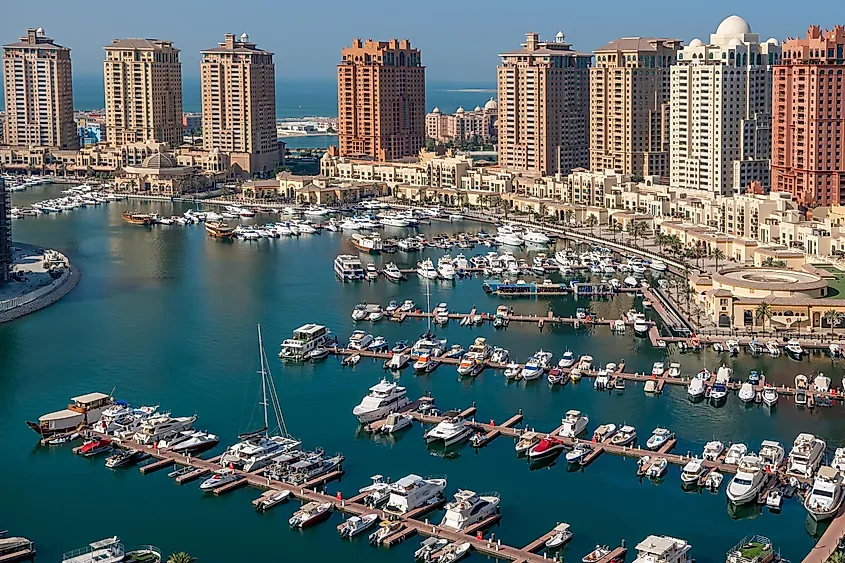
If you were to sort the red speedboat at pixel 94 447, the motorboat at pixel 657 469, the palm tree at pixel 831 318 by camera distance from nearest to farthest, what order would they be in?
the motorboat at pixel 657 469
the red speedboat at pixel 94 447
the palm tree at pixel 831 318

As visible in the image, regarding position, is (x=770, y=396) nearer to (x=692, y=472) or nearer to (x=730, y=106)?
(x=692, y=472)

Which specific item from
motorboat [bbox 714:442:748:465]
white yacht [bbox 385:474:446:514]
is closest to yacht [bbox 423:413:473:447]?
white yacht [bbox 385:474:446:514]

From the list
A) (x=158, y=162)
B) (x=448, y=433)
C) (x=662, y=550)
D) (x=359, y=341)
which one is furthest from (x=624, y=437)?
(x=158, y=162)

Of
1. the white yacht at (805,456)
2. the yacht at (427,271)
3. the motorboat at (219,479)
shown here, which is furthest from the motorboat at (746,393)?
the yacht at (427,271)

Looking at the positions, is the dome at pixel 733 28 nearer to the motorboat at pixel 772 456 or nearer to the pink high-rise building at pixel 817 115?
the pink high-rise building at pixel 817 115

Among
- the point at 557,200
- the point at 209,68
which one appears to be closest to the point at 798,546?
the point at 557,200

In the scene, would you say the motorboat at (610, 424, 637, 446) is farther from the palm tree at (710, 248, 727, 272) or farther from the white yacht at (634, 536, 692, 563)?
the palm tree at (710, 248, 727, 272)
